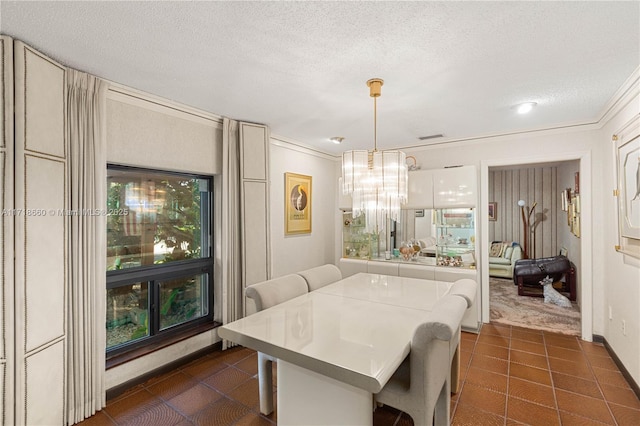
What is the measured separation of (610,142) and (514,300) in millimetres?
2907

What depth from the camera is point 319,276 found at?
112 inches

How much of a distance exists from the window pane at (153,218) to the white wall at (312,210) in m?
0.99

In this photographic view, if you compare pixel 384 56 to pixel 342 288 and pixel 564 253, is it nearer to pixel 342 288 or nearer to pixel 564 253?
pixel 342 288

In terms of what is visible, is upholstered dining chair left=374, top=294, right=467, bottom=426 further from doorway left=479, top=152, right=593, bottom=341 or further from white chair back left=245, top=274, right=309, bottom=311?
doorway left=479, top=152, right=593, bottom=341

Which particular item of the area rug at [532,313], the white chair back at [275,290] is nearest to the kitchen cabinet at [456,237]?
the area rug at [532,313]

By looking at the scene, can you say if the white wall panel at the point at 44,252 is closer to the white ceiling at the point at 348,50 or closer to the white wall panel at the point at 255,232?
the white ceiling at the point at 348,50

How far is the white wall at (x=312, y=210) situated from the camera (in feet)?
12.9

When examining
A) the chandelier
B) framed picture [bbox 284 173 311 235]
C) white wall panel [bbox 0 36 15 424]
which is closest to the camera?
white wall panel [bbox 0 36 15 424]

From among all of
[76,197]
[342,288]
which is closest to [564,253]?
[342,288]

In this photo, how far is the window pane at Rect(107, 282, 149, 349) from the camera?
8.39 ft

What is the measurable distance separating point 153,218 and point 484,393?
3.27 meters

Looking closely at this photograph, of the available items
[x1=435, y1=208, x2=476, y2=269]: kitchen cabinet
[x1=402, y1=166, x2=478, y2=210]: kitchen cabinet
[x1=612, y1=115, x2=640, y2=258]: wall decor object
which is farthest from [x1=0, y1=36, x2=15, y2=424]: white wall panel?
[x1=612, y1=115, x2=640, y2=258]: wall decor object

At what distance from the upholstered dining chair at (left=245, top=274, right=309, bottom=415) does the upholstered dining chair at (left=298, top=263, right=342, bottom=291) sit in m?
0.29

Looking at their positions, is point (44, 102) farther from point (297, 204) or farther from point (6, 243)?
point (297, 204)
